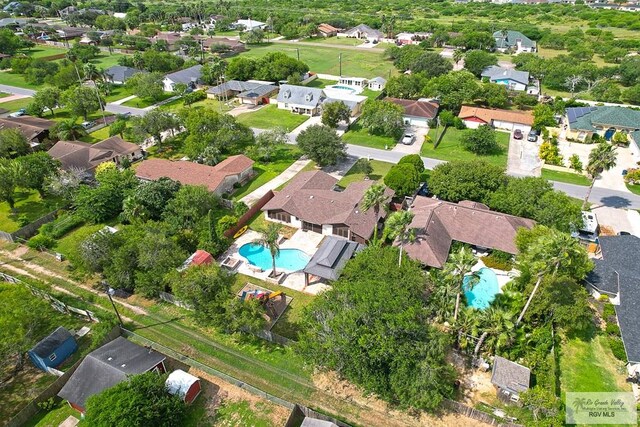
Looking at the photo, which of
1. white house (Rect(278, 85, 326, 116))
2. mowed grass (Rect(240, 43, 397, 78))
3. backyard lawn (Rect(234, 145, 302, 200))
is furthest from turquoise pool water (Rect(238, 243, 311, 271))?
mowed grass (Rect(240, 43, 397, 78))

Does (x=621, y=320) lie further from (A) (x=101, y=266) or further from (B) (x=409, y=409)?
(A) (x=101, y=266)

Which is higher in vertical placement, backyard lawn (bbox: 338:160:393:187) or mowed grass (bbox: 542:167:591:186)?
mowed grass (bbox: 542:167:591:186)

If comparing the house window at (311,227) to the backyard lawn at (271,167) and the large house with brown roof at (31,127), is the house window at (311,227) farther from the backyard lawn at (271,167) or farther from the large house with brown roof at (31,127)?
the large house with brown roof at (31,127)

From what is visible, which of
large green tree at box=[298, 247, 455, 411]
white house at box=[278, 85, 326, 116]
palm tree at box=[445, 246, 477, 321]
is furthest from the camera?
white house at box=[278, 85, 326, 116]

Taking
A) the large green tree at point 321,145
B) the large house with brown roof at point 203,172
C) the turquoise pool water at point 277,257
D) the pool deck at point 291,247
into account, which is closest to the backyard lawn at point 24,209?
the large house with brown roof at point 203,172

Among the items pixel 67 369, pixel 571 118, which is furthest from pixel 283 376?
pixel 571 118

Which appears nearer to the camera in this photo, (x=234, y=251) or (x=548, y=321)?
(x=548, y=321)

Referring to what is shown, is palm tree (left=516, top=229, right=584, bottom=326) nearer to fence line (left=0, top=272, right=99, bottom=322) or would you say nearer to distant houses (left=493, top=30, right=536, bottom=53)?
fence line (left=0, top=272, right=99, bottom=322)
